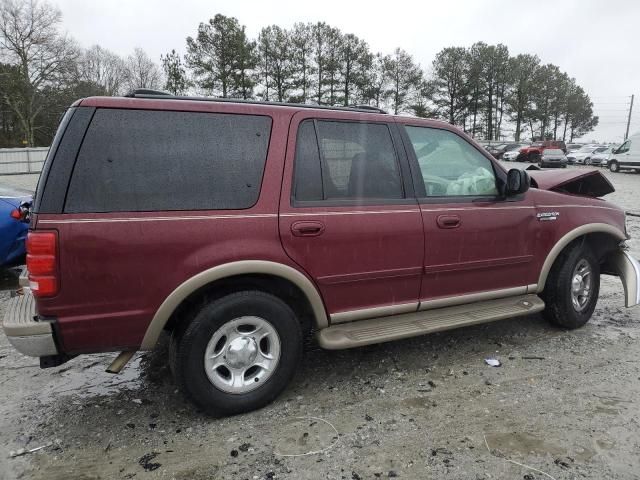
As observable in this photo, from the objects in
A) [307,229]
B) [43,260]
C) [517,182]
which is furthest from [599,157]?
[43,260]

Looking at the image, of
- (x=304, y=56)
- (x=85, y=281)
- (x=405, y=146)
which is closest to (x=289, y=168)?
(x=405, y=146)

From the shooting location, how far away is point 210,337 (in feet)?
9.24

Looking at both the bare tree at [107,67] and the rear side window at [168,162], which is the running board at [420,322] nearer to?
the rear side window at [168,162]

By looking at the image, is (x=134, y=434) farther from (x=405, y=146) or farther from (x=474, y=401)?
(x=405, y=146)

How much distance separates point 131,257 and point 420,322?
81.6 inches

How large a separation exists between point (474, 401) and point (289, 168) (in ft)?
6.53

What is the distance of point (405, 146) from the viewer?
347cm

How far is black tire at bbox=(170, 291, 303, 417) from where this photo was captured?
279cm

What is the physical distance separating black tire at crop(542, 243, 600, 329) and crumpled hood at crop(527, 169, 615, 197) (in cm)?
57

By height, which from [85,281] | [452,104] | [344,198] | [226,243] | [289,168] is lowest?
[85,281]

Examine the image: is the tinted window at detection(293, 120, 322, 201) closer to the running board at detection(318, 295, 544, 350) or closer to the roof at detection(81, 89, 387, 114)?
the roof at detection(81, 89, 387, 114)

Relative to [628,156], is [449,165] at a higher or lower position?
lower

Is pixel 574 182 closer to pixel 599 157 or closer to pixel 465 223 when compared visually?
pixel 465 223

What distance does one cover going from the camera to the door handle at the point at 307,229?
296 cm
